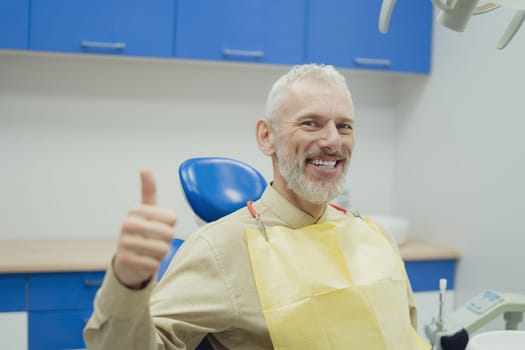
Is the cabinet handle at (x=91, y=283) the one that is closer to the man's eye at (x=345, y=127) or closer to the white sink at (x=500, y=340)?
the man's eye at (x=345, y=127)

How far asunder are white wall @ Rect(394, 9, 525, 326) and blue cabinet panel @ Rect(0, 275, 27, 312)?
1885 mm

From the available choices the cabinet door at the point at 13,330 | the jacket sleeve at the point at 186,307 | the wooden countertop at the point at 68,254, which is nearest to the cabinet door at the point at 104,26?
the wooden countertop at the point at 68,254

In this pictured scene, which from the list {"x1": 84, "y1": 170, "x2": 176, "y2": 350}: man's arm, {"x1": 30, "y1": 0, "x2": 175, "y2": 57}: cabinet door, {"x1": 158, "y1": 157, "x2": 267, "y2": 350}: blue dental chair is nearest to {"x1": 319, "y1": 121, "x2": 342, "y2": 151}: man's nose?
{"x1": 158, "y1": 157, "x2": 267, "y2": 350}: blue dental chair

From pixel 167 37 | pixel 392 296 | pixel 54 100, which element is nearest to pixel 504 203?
pixel 392 296

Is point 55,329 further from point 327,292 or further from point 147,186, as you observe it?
point 147,186

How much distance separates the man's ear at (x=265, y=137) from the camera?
4.79ft

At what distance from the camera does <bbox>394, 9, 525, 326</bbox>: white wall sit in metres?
2.29

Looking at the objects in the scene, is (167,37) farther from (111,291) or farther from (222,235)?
(111,291)

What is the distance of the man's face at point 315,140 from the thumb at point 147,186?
24.2 inches

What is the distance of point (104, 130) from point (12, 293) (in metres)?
0.91

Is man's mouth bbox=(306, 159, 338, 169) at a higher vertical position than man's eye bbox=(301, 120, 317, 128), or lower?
lower

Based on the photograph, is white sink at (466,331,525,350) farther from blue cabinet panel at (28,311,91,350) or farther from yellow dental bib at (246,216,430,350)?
blue cabinet panel at (28,311,91,350)

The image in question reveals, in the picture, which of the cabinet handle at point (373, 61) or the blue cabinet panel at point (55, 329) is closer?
the blue cabinet panel at point (55, 329)

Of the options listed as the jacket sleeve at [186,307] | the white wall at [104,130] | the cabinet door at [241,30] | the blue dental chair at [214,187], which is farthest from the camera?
the white wall at [104,130]
